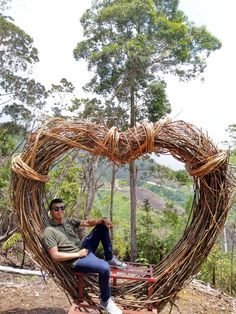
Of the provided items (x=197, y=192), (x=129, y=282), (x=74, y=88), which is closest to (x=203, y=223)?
(x=197, y=192)

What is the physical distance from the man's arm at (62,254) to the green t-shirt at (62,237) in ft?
0.17

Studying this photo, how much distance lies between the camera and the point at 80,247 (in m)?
3.92

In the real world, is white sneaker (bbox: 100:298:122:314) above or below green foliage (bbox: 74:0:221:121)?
below

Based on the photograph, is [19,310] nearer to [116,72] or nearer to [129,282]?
[129,282]

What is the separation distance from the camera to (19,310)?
15.3 ft

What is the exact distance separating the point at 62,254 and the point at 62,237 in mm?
234

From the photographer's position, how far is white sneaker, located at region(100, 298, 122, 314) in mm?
3537

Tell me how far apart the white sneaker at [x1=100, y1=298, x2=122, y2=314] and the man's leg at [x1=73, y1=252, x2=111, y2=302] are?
0.13ft

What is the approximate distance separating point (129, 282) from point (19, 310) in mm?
1587

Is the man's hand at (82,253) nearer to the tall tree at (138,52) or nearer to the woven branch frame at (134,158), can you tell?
the woven branch frame at (134,158)

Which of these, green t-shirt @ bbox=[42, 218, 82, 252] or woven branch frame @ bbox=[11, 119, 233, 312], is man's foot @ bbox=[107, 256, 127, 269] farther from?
green t-shirt @ bbox=[42, 218, 82, 252]

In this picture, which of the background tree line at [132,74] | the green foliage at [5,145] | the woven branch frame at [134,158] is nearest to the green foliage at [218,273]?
the background tree line at [132,74]

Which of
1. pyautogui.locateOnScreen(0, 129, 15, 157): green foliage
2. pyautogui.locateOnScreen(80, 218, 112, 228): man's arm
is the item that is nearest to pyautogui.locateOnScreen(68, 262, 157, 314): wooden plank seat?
pyautogui.locateOnScreen(80, 218, 112, 228): man's arm

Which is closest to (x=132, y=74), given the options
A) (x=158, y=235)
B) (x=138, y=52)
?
(x=138, y=52)
